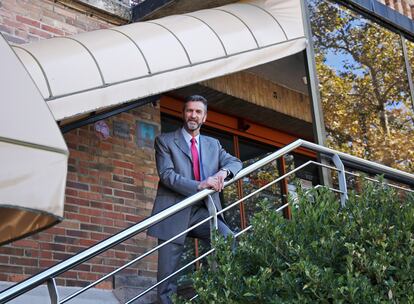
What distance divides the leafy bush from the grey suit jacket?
87 centimetres

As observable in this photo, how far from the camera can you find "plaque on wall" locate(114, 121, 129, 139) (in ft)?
24.5

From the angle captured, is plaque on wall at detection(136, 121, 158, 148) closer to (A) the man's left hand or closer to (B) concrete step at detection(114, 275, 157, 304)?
(B) concrete step at detection(114, 275, 157, 304)

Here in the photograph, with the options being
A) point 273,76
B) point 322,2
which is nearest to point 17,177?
point 322,2

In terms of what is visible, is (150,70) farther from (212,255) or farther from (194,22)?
(212,255)

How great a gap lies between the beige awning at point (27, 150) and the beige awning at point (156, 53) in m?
1.67

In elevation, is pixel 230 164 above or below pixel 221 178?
above

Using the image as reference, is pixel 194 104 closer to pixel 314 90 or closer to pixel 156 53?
pixel 156 53

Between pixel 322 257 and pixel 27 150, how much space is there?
1.69 m

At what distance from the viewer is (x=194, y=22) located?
21.5 ft

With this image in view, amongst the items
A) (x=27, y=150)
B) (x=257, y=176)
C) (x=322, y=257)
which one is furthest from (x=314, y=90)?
(x=27, y=150)

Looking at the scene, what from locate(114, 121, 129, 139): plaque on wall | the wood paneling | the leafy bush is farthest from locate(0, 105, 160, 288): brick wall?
the leafy bush

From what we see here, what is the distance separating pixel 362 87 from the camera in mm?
7605

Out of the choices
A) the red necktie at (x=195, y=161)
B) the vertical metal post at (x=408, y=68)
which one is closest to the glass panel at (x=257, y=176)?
the vertical metal post at (x=408, y=68)

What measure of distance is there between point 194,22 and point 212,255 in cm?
288
